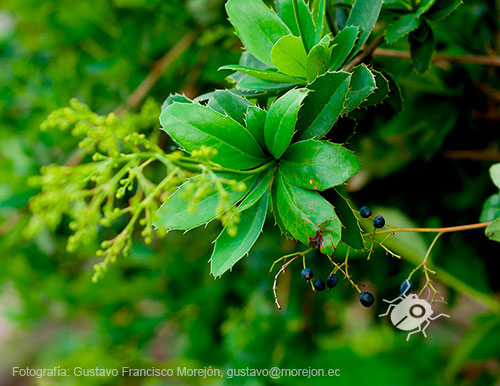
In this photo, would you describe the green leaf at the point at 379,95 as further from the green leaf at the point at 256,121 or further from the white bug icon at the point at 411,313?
the white bug icon at the point at 411,313

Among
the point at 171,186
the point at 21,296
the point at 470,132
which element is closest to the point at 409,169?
the point at 470,132

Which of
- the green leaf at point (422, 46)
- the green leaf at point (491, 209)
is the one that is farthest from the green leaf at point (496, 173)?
the green leaf at point (422, 46)

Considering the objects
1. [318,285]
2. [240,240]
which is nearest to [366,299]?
[318,285]

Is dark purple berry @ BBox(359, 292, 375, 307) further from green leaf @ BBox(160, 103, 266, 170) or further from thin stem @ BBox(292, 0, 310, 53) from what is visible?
thin stem @ BBox(292, 0, 310, 53)

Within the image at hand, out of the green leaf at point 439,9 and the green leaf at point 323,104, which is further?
the green leaf at point 439,9

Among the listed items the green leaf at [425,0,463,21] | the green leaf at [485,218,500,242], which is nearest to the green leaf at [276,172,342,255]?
the green leaf at [485,218,500,242]

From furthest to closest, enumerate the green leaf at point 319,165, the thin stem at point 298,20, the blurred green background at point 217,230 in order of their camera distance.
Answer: the blurred green background at point 217,230 → the thin stem at point 298,20 → the green leaf at point 319,165

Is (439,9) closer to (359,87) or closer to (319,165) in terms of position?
(359,87)
